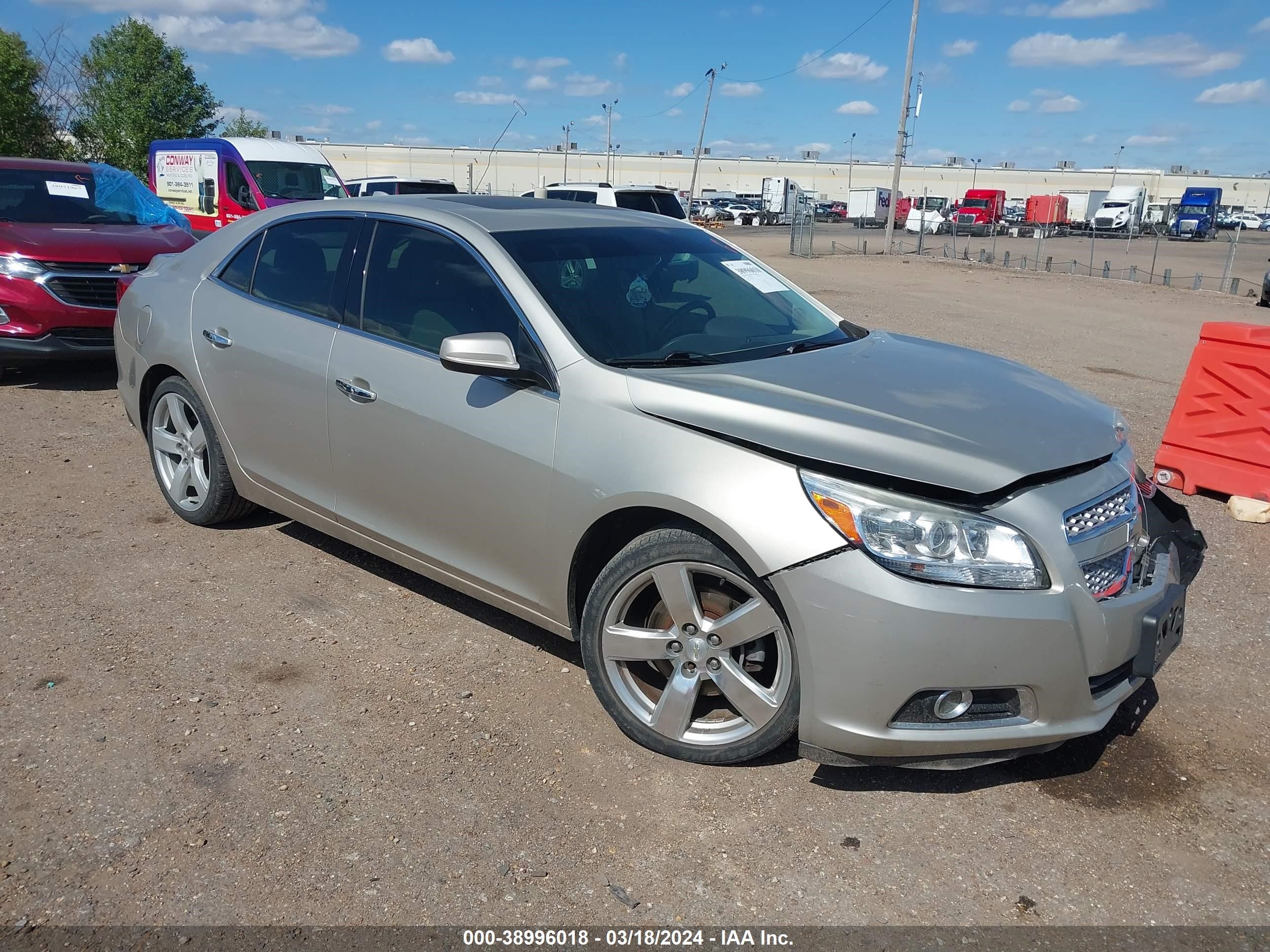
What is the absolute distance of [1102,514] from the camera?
2.98 metres

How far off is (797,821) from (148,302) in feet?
13.5

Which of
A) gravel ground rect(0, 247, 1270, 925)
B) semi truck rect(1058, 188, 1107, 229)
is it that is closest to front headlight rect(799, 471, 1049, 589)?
gravel ground rect(0, 247, 1270, 925)

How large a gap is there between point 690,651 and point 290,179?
17.8m

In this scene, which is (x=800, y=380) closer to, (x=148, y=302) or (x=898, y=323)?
(x=148, y=302)

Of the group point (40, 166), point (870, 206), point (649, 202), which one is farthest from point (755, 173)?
point (40, 166)

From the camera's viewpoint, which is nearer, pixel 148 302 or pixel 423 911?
pixel 423 911

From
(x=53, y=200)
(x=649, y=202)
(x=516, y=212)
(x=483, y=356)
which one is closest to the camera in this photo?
(x=483, y=356)

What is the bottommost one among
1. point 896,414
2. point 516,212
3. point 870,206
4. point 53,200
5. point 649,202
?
point 896,414

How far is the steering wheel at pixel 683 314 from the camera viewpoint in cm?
372

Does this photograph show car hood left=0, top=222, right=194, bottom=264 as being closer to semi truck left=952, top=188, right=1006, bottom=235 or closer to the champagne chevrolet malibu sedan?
the champagne chevrolet malibu sedan

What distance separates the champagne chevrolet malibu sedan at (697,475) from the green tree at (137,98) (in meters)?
34.9

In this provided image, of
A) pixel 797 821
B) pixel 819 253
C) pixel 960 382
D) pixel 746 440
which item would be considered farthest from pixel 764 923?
pixel 819 253

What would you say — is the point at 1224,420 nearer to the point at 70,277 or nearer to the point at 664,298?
the point at 664,298

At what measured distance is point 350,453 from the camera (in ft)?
13.2
